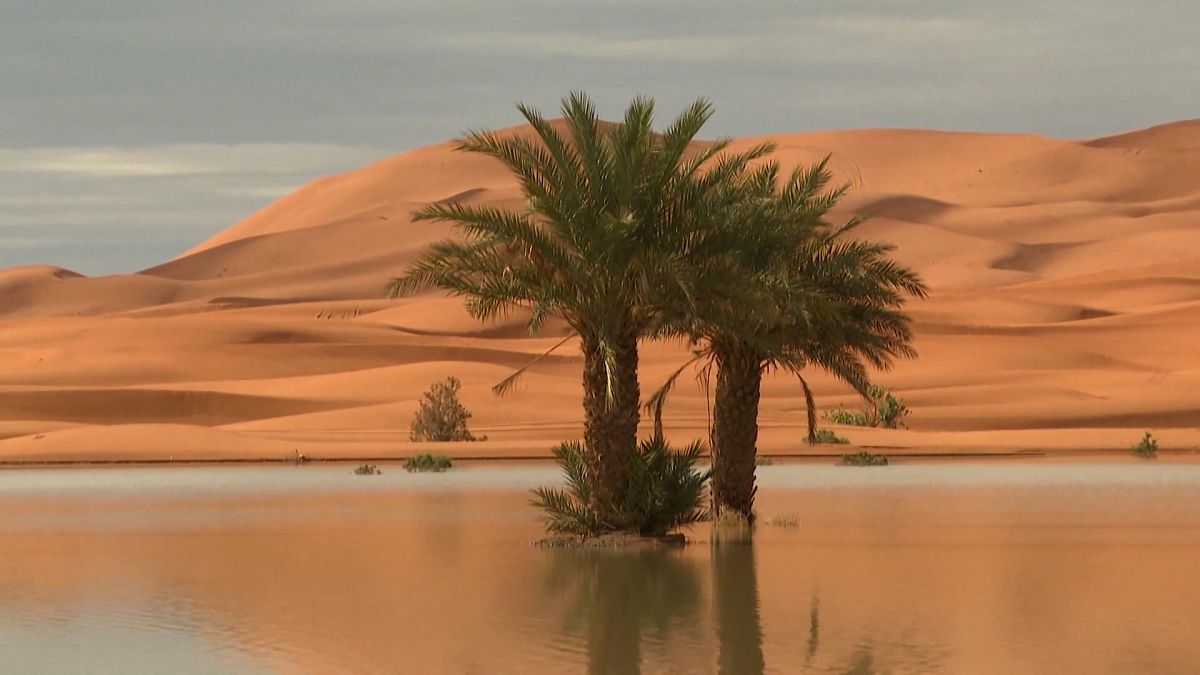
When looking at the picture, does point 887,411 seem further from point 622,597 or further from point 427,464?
point 622,597

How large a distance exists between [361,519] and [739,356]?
216 inches

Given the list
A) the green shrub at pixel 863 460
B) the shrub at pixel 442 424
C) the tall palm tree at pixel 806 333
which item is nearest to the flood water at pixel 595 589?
the tall palm tree at pixel 806 333

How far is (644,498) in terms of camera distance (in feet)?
71.9

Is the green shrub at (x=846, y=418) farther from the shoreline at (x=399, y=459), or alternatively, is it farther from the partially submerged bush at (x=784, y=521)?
the partially submerged bush at (x=784, y=521)

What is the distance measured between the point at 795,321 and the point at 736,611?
8566mm

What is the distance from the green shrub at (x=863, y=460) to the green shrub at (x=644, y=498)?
64.4ft

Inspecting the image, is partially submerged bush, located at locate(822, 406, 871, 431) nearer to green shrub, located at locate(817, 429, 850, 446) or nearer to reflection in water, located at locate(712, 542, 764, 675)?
green shrub, located at locate(817, 429, 850, 446)

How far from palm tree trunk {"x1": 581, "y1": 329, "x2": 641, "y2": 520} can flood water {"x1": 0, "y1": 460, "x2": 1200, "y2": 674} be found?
44.1 inches

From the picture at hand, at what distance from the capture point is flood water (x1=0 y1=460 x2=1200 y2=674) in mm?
12961

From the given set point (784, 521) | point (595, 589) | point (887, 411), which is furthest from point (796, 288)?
point (887, 411)

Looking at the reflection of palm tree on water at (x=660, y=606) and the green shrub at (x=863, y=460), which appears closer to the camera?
the reflection of palm tree on water at (x=660, y=606)

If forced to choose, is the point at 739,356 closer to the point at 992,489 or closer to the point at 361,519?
the point at 361,519

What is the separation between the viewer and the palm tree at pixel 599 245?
20.9m

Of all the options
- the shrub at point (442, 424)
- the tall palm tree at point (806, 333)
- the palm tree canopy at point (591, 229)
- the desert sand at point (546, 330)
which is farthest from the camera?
the desert sand at point (546, 330)
